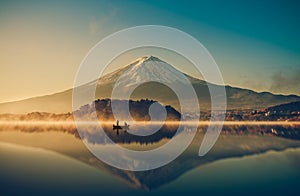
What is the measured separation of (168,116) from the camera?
119125 mm

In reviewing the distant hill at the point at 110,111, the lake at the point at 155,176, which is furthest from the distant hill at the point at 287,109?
the lake at the point at 155,176

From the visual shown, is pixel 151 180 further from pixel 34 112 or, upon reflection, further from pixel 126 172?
pixel 34 112

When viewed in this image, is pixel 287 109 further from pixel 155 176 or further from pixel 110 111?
pixel 155 176

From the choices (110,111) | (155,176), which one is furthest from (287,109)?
(155,176)

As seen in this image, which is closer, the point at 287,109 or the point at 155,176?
the point at 155,176

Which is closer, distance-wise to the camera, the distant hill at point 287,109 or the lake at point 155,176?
the lake at point 155,176

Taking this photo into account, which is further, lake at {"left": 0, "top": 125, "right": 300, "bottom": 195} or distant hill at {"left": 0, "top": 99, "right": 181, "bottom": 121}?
distant hill at {"left": 0, "top": 99, "right": 181, "bottom": 121}

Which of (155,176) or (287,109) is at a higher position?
(287,109)

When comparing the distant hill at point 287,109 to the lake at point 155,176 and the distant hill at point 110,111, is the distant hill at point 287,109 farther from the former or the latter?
the lake at point 155,176

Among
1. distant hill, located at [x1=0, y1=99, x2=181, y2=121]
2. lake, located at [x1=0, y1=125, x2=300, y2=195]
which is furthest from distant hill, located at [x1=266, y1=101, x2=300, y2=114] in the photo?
lake, located at [x1=0, y1=125, x2=300, y2=195]

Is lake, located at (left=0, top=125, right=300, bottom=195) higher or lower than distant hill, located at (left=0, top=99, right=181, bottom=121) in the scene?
lower

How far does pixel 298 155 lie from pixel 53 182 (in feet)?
55.7

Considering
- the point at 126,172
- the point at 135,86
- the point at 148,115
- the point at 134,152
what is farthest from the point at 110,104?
the point at 126,172

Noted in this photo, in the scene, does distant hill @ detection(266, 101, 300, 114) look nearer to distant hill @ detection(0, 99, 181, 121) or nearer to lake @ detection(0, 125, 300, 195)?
distant hill @ detection(0, 99, 181, 121)
